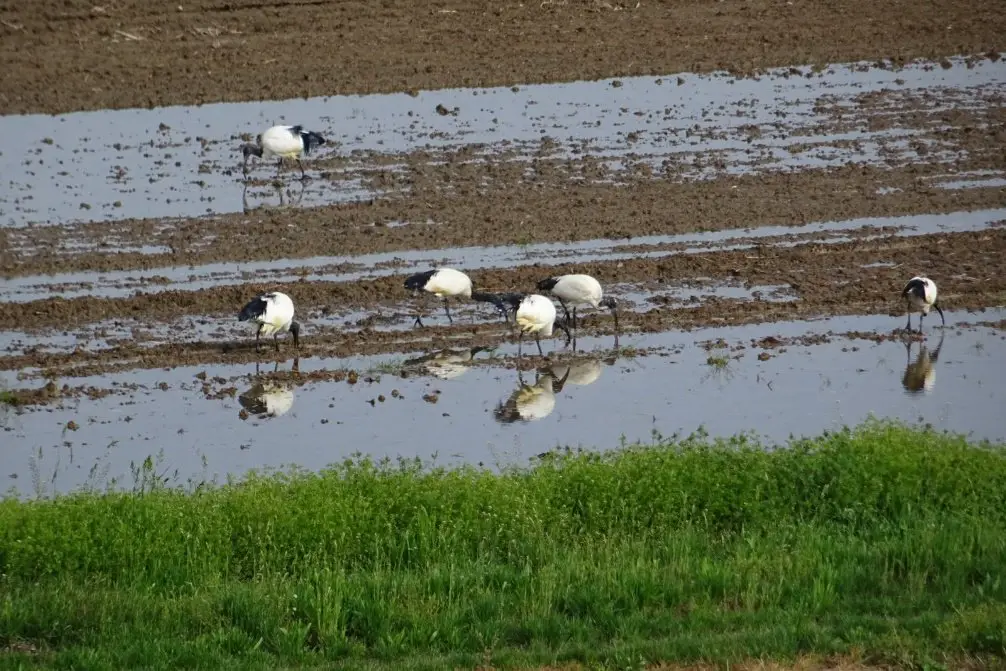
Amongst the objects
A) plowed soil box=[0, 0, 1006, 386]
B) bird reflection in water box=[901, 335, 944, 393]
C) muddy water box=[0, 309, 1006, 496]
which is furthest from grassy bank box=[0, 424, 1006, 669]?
plowed soil box=[0, 0, 1006, 386]

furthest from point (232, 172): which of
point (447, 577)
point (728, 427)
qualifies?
point (447, 577)

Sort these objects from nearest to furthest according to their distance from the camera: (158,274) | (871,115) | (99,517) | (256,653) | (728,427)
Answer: (256,653) → (99,517) → (728,427) → (158,274) → (871,115)

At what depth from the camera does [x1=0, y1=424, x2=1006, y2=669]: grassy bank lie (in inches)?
333

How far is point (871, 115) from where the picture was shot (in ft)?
79.2

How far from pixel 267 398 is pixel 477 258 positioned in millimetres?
4264

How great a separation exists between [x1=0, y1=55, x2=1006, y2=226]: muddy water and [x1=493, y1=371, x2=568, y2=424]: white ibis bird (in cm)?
660

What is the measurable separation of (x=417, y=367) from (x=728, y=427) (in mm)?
3199

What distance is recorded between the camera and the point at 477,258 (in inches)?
715

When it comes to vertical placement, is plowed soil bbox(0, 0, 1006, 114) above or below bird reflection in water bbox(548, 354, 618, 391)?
above

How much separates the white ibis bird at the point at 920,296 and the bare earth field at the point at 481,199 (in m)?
0.25

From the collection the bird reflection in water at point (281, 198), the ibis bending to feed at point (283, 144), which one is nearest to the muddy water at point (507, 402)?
the bird reflection in water at point (281, 198)

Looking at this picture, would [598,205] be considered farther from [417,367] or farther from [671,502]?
[671,502]

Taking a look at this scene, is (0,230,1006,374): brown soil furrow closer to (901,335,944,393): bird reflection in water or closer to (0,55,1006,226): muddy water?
(901,335,944,393): bird reflection in water

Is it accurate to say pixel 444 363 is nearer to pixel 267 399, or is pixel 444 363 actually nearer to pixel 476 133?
pixel 267 399
